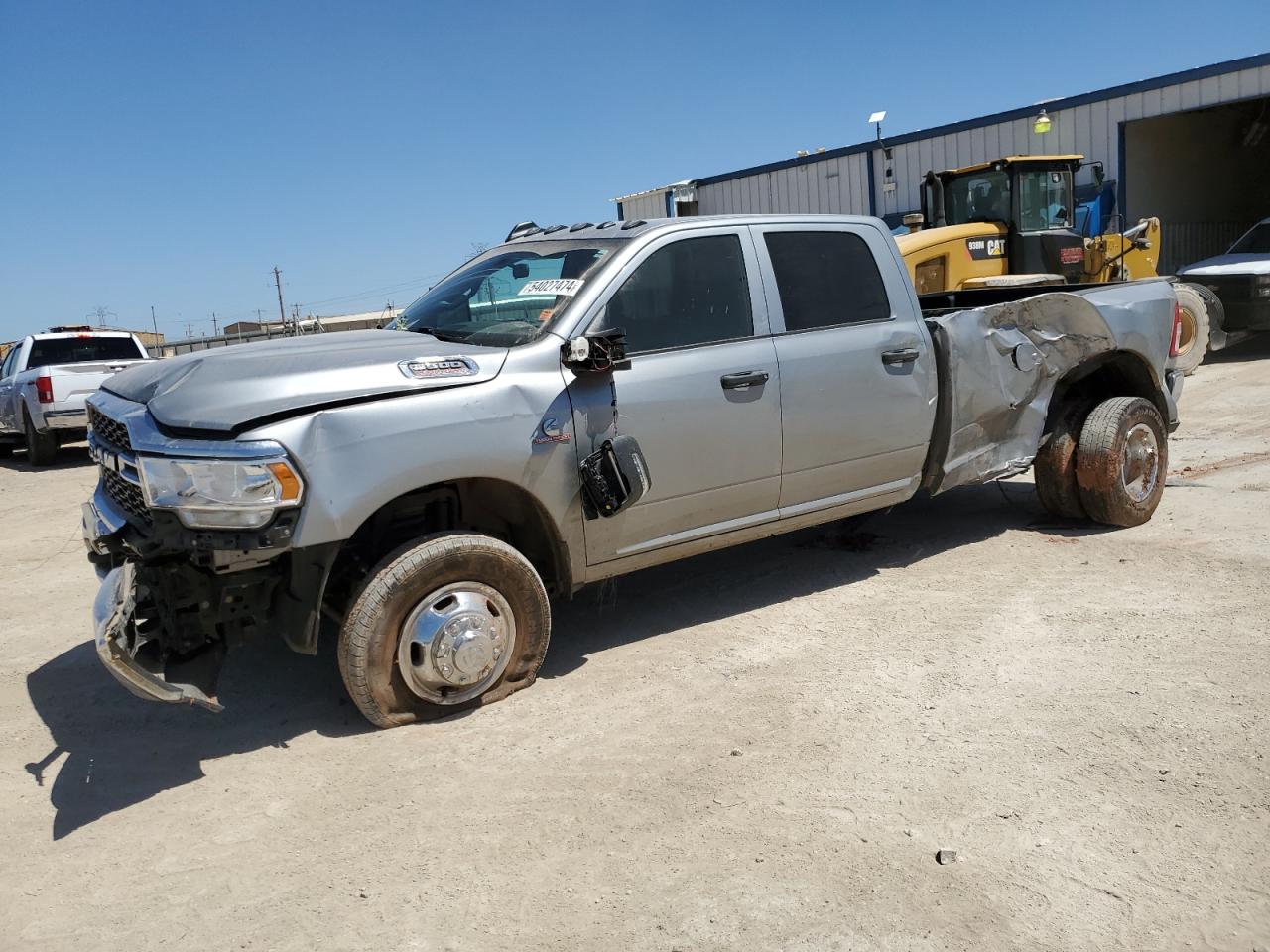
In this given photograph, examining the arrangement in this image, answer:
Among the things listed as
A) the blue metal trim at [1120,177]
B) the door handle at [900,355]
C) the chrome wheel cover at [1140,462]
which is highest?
the blue metal trim at [1120,177]

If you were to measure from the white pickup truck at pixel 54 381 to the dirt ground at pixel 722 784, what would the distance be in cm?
793

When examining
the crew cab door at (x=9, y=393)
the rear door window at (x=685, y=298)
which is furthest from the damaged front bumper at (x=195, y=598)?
the crew cab door at (x=9, y=393)

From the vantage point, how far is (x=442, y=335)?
15.3ft

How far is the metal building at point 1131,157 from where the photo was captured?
19.0m

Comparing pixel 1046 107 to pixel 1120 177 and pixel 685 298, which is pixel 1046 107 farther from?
pixel 685 298

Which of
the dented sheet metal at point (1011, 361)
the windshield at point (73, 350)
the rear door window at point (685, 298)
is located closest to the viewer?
the rear door window at point (685, 298)

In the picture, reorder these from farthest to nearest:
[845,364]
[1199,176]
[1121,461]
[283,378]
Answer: [1199,176]
[1121,461]
[845,364]
[283,378]

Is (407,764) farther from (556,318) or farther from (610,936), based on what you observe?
(556,318)

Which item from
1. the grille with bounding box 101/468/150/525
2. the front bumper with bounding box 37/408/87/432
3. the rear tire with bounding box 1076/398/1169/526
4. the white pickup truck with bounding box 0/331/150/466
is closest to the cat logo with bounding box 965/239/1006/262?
the rear tire with bounding box 1076/398/1169/526

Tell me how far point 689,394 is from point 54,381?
10.9 metres

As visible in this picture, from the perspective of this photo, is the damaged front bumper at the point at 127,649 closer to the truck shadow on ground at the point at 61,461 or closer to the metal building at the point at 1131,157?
the truck shadow on ground at the point at 61,461

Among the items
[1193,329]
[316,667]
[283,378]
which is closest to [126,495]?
[283,378]

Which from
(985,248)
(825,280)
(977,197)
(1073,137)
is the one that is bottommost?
(825,280)

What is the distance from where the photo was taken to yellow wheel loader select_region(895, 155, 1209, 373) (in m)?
12.2
